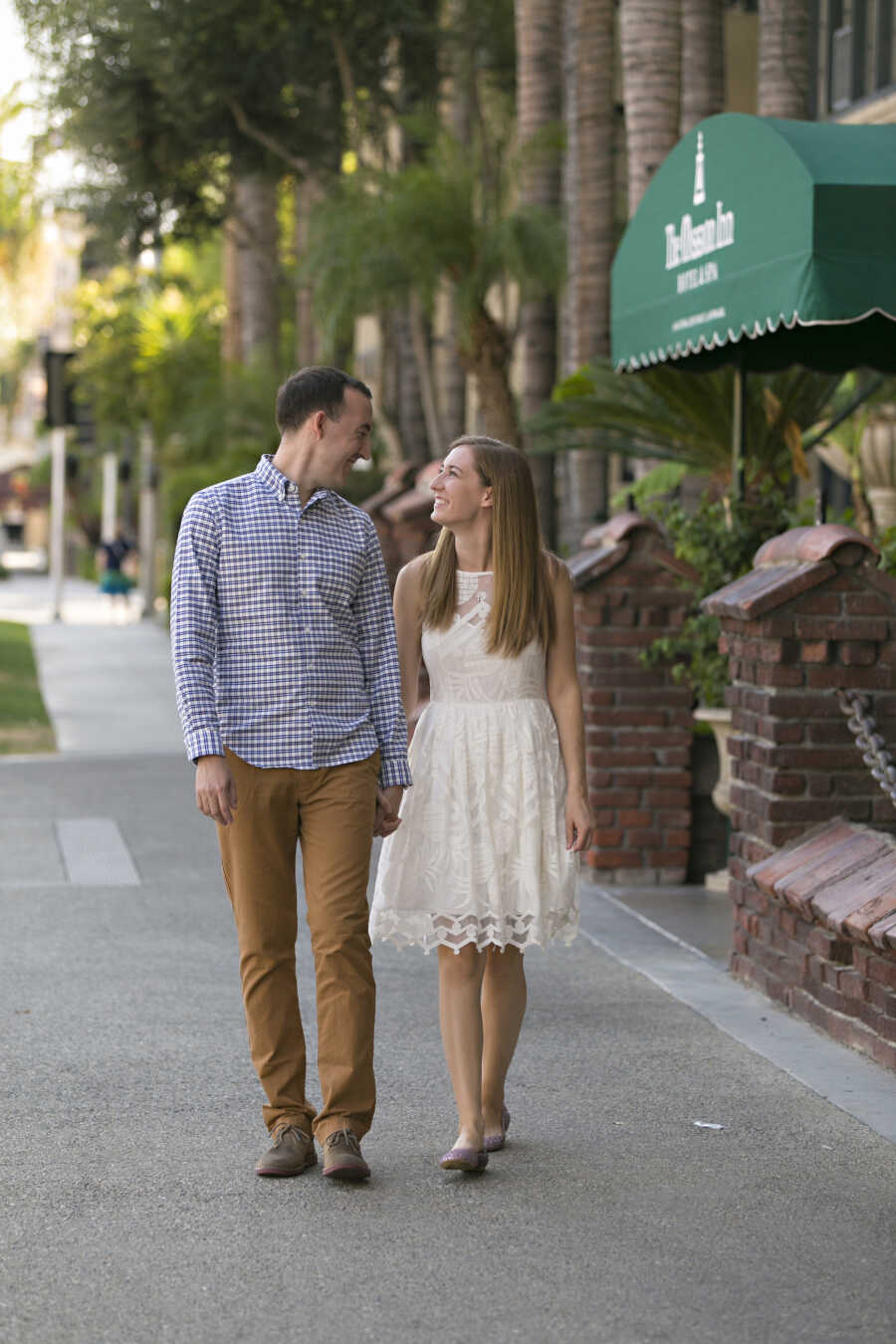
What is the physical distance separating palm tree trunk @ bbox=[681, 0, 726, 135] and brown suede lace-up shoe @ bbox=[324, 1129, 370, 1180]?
10670 millimetres

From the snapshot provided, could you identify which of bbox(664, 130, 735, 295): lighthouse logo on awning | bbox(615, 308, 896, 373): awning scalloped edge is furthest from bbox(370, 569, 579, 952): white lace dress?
bbox(664, 130, 735, 295): lighthouse logo on awning

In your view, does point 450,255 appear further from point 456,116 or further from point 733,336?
point 733,336

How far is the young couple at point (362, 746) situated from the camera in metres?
4.84

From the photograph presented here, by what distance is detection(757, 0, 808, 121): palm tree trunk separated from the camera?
12.9 metres

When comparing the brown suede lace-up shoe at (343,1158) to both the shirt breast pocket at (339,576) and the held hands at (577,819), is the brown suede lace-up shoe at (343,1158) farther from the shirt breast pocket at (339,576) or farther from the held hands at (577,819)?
the shirt breast pocket at (339,576)

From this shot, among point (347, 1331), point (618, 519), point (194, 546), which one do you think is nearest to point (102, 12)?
point (618, 519)

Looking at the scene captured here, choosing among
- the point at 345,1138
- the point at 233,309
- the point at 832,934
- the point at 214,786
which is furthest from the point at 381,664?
the point at 233,309

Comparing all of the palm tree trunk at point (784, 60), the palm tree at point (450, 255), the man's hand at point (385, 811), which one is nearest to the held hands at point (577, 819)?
the man's hand at point (385, 811)

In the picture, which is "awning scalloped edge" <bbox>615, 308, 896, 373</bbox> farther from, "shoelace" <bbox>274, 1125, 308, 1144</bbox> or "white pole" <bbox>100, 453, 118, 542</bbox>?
"white pole" <bbox>100, 453, 118, 542</bbox>

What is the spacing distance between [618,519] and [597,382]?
2405 mm

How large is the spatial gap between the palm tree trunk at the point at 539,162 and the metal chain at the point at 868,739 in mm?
9242

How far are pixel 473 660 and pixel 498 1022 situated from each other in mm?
935

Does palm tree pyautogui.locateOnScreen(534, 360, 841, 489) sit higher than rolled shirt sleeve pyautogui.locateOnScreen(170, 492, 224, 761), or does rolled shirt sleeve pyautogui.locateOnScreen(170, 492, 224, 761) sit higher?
palm tree pyautogui.locateOnScreen(534, 360, 841, 489)

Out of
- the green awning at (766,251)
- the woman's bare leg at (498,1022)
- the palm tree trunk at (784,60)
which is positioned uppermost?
the palm tree trunk at (784,60)
